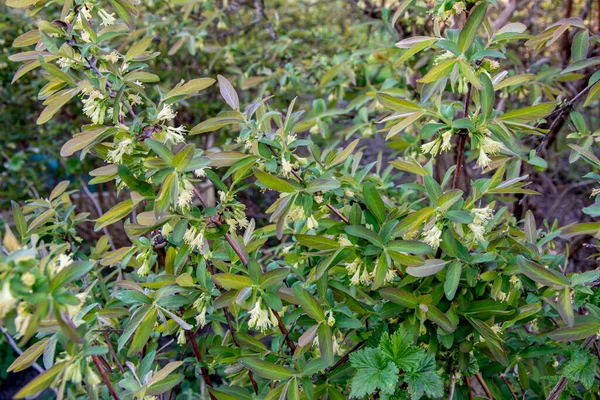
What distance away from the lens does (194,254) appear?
1082 mm

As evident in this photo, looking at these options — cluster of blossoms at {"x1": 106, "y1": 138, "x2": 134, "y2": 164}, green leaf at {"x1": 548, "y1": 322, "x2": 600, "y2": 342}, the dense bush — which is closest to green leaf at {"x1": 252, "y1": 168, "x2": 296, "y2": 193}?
the dense bush

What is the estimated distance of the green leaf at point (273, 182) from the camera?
33.9 inches

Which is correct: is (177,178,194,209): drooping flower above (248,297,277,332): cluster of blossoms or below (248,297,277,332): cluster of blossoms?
above

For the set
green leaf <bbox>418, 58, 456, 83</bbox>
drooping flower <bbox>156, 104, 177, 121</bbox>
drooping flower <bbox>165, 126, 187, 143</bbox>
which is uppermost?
drooping flower <bbox>156, 104, 177, 121</bbox>

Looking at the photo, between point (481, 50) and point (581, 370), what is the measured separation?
0.62 meters

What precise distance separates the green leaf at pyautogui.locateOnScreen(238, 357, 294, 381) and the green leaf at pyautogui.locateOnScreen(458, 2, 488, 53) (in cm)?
67

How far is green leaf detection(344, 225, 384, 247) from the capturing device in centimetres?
92

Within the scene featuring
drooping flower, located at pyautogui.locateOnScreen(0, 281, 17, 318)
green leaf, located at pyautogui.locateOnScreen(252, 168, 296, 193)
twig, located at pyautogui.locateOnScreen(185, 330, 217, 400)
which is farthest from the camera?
twig, located at pyautogui.locateOnScreen(185, 330, 217, 400)

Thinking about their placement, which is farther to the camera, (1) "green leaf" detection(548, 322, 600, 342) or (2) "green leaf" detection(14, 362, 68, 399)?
(1) "green leaf" detection(548, 322, 600, 342)

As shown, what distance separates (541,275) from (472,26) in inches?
17.8

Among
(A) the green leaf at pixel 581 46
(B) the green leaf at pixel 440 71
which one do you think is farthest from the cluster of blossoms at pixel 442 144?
(A) the green leaf at pixel 581 46

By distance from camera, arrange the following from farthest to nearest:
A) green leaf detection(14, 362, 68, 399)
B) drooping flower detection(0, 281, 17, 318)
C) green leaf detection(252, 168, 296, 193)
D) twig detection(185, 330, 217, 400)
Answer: twig detection(185, 330, 217, 400)
green leaf detection(252, 168, 296, 193)
green leaf detection(14, 362, 68, 399)
drooping flower detection(0, 281, 17, 318)

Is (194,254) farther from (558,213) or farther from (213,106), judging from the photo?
(558,213)

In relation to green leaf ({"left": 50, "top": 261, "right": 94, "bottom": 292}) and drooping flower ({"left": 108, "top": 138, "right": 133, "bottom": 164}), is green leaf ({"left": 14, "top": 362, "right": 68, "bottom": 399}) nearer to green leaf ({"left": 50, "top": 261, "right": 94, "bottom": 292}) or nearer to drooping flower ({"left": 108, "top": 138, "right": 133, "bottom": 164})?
green leaf ({"left": 50, "top": 261, "right": 94, "bottom": 292})
